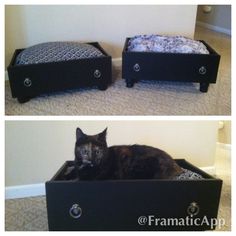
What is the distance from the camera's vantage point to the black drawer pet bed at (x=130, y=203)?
3.53 ft

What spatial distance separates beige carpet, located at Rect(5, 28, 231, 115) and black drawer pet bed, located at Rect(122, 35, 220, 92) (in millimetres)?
100

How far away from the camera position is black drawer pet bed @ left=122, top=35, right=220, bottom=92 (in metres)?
1.64

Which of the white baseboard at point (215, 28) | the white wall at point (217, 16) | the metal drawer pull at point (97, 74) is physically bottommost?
the metal drawer pull at point (97, 74)

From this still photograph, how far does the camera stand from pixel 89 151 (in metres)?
1.16

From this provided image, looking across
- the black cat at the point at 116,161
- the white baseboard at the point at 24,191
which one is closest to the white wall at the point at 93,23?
the white baseboard at the point at 24,191

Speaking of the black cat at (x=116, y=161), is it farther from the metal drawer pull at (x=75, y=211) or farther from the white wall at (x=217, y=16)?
the white wall at (x=217, y=16)

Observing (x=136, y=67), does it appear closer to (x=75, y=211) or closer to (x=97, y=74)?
(x=97, y=74)

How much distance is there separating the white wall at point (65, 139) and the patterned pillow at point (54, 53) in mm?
333

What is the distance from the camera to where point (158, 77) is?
1.68 metres

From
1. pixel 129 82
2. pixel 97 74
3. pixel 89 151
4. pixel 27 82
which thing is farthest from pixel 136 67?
pixel 89 151

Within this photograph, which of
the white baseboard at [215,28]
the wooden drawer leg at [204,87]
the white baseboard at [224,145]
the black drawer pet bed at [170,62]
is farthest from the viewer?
the white baseboard at [215,28]

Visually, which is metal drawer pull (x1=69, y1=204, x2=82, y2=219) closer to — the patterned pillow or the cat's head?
the cat's head

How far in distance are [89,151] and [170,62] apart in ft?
2.52
